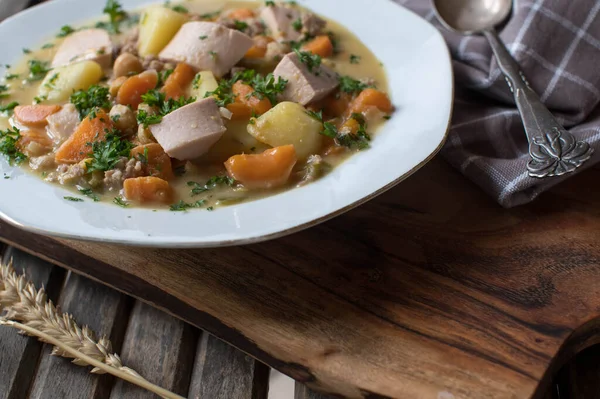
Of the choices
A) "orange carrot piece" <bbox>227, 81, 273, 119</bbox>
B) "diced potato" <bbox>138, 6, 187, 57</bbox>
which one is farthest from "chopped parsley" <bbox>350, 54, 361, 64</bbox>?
"diced potato" <bbox>138, 6, 187, 57</bbox>

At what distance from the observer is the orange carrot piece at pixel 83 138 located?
2.81m

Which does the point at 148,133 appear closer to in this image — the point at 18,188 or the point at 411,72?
the point at 18,188

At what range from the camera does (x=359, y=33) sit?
3.66m

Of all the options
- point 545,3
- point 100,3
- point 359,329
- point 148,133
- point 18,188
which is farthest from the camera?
point 100,3

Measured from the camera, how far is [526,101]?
10.2 feet

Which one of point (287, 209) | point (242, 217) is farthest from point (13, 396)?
point (287, 209)

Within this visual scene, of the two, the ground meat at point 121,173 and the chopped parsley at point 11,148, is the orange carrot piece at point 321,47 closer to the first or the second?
the ground meat at point 121,173

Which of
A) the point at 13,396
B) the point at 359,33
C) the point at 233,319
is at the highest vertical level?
the point at 359,33

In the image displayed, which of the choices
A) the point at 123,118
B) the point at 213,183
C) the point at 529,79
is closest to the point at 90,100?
the point at 123,118

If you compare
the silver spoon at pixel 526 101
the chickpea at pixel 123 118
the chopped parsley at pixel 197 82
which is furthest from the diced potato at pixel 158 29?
the silver spoon at pixel 526 101

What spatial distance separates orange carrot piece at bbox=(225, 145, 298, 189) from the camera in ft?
8.75

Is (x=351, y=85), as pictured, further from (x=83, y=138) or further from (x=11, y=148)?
(x=11, y=148)

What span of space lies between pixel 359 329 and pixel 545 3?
213 cm

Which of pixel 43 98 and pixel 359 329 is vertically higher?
pixel 43 98
